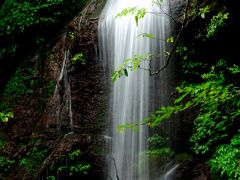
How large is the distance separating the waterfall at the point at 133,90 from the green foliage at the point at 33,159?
1.55 meters

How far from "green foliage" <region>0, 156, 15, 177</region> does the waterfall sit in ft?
7.81

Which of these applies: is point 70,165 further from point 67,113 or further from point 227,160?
point 227,160

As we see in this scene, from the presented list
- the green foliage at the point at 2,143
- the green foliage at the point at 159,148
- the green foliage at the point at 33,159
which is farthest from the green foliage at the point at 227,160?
the green foliage at the point at 2,143

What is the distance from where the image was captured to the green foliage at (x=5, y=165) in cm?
762

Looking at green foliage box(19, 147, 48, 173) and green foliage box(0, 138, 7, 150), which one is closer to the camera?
green foliage box(19, 147, 48, 173)

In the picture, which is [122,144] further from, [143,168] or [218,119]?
[218,119]

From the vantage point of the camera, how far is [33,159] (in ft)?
24.3

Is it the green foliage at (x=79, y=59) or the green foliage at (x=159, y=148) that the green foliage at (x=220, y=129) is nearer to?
the green foliage at (x=159, y=148)

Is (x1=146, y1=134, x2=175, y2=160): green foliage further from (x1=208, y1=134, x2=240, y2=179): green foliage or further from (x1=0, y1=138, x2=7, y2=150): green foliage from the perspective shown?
(x1=0, y1=138, x2=7, y2=150): green foliage

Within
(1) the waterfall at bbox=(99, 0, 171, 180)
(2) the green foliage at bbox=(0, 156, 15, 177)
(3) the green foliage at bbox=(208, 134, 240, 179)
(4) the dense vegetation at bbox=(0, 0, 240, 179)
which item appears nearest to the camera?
(4) the dense vegetation at bbox=(0, 0, 240, 179)

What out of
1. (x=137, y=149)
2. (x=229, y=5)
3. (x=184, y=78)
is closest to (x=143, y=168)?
(x=137, y=149)

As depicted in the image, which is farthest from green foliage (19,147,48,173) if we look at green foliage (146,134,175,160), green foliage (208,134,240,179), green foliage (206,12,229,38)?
green foliage (206,12,229,38)


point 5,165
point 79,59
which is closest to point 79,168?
point 5,165

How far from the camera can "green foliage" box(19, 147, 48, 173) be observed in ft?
23.9
